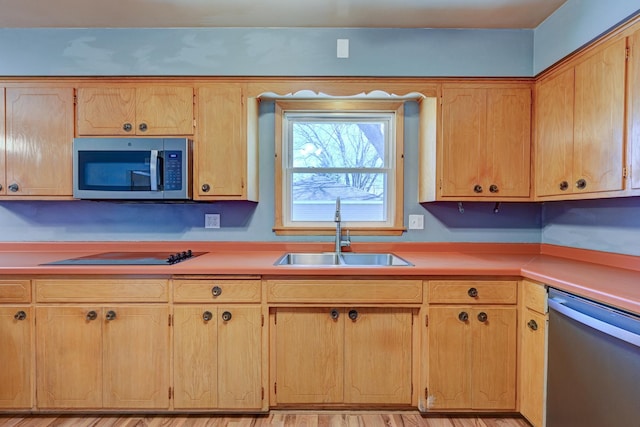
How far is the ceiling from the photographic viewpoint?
1.82 m

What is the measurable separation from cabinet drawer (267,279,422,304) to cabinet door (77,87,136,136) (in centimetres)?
141

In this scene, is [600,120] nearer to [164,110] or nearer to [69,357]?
[164,110]

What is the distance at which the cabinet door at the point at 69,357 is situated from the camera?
1745 mm

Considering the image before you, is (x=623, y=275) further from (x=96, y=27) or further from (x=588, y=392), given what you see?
(x=96, y=27)

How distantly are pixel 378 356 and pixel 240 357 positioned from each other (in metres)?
0.77

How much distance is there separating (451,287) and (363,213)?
882 millimetres

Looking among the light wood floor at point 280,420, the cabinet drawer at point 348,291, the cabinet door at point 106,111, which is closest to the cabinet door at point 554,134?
the cabinet drawer at point 348,291

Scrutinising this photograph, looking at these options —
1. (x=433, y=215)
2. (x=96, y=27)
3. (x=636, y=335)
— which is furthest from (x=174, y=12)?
(x=636, y=335)

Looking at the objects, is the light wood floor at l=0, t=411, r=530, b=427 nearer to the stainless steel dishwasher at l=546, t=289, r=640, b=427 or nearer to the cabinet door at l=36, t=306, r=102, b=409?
the cabinet door at l=36, t=306, r=102, b=409

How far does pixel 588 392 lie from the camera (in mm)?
1279

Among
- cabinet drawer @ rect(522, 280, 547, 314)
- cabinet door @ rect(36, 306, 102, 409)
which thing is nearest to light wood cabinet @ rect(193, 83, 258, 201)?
cabinet door @ rect(36, 306, 102, 409)

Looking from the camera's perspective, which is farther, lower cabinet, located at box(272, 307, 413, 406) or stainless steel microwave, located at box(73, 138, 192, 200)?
stainless steel microwave, located at box(73, 138, 192, 200)

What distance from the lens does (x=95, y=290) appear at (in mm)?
1738

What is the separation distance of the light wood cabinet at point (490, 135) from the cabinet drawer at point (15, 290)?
2.54 meters
